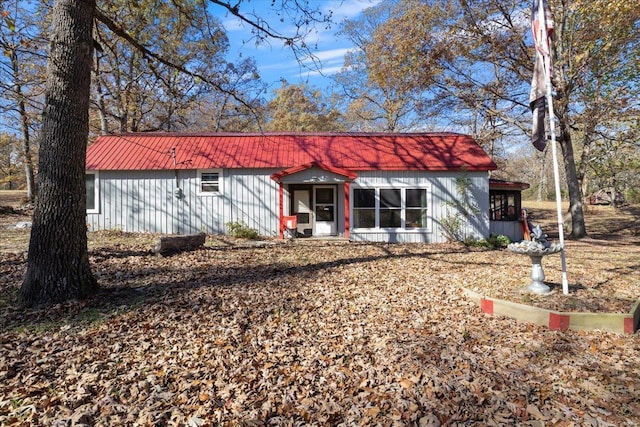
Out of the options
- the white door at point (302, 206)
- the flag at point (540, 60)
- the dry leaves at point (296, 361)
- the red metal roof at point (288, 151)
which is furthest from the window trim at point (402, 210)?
the flag at point (540, 60)

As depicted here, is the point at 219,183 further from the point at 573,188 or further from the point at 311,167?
the point at 573,188

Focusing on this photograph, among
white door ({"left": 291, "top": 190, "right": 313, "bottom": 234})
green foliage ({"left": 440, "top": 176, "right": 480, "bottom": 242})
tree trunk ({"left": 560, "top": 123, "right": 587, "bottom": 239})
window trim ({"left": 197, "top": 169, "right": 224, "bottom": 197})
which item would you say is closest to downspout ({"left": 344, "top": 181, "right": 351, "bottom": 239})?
white door ({"left": 291, "top": 190, "right": 313, "bottom": 234})

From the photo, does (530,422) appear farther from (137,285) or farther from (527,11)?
(527,11)

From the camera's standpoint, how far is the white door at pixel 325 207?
14438mm

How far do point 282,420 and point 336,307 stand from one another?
8.97ft

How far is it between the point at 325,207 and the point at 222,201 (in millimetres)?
3888

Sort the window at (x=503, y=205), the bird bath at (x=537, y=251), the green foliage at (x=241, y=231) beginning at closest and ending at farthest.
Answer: the bird bath at (x=537, y=251) < the green foliage at (x=241, y=231) < the window at (x=503, y=205)

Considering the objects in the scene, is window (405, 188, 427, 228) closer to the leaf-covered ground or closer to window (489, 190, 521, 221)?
window (489, 190, 521, 221)

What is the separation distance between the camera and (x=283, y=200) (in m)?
13.9

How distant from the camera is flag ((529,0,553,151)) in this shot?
5.94m

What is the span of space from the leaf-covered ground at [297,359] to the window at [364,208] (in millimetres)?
6739

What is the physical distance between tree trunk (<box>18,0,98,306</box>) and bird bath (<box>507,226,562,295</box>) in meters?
6.38

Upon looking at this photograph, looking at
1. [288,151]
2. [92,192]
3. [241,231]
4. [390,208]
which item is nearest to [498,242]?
[390,208]

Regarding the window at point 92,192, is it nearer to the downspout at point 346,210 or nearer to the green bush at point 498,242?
the downspout at point 346,210
